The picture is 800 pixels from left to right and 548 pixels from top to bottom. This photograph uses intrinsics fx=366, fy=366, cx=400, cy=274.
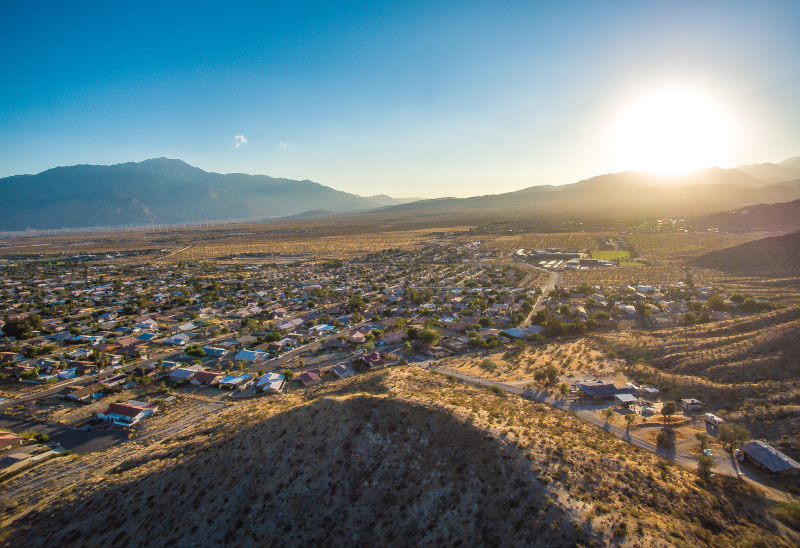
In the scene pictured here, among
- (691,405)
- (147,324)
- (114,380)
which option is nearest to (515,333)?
(691,405)

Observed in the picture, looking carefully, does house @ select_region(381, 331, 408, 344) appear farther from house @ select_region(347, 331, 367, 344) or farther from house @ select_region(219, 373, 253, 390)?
house @ select_region(219, 373, 253, 390)

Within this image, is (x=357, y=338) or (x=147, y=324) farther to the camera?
(x=147, y=324)

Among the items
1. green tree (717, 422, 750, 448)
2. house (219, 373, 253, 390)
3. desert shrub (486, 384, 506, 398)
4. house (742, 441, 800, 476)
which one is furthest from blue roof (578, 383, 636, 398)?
house (219, 373, 253, 390)

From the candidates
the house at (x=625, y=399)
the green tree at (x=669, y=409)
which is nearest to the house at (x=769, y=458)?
the green tree at (x=669, y=409)

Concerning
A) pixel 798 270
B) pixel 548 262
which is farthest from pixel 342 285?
pixel 798 270

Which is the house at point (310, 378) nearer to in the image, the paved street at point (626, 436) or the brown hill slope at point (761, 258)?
the paved street at point (626, 436)

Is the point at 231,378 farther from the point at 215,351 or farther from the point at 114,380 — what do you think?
the point at 114,380

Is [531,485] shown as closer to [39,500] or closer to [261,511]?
[261,511]
